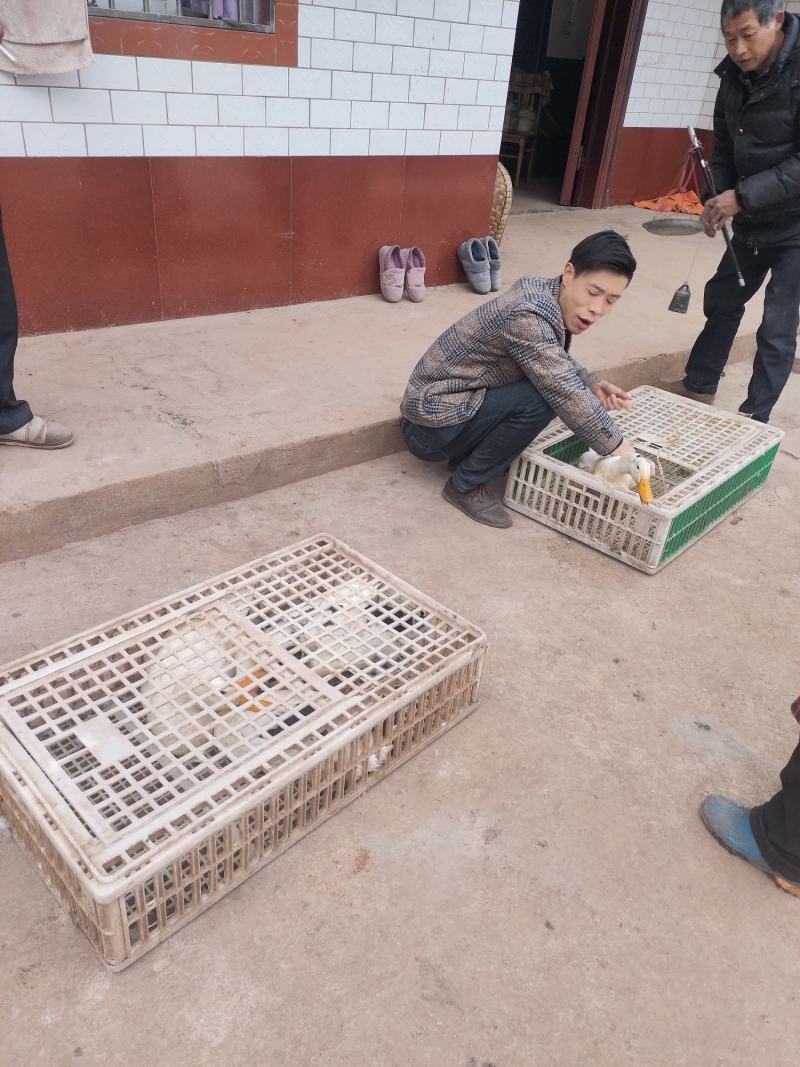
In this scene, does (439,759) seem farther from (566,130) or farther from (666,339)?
(566,130)

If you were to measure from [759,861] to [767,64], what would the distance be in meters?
2.95

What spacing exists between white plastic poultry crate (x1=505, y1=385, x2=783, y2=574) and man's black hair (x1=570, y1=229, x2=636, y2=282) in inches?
27.3

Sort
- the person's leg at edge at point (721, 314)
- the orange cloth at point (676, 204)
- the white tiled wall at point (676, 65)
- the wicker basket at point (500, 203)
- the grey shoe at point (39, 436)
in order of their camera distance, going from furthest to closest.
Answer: the orange cloth at point (676, 204) < the white tiled wall at point (676, 65) < the wicker basket at point (500, 203) < the person's leg at edge at point (721, 314) < the grey shoe at point (39, 436)

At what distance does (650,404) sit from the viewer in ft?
11.5

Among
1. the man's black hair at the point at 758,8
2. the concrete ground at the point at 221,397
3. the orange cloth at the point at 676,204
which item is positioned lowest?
the orange cloth at the point at 676,204

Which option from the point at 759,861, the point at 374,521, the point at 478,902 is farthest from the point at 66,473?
the point at 759,861

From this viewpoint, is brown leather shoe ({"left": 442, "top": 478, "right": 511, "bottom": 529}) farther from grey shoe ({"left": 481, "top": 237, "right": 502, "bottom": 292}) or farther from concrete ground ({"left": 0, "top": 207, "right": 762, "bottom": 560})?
grey shoe ({"left": 481, "top": 237, "right": 502, "bottom": 292})

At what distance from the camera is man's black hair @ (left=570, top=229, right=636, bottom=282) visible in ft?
7.84

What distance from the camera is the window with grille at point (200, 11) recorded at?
3264 mm

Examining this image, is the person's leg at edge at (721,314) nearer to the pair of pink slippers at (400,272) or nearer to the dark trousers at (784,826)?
the pair of pink slippers at (400,272)

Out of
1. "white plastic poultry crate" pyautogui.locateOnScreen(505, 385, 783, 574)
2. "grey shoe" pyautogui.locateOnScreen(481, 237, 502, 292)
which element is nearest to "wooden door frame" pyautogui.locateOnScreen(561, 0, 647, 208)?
"grey shoe" pyautogui.locateOnScreen(481, 237, 502, 292)

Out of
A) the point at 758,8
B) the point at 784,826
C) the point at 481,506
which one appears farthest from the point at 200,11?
the point at 784,826

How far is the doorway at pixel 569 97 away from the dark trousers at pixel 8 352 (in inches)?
241

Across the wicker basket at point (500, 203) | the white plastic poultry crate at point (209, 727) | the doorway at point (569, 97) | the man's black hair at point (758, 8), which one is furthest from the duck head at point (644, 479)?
the doorway at point (569, 97)
